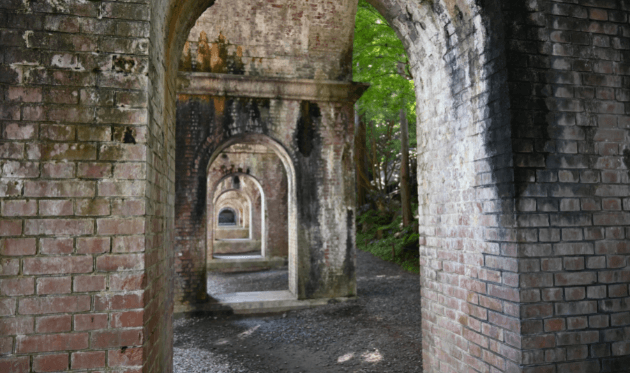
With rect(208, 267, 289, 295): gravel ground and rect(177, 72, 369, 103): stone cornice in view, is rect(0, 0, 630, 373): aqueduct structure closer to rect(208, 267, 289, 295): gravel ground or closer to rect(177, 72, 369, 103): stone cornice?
rect(177, 72, 369, 103): stone cornice

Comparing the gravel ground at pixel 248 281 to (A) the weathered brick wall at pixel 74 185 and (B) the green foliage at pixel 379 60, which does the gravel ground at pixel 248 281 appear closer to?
(B) the green foliage at pixel 379 60

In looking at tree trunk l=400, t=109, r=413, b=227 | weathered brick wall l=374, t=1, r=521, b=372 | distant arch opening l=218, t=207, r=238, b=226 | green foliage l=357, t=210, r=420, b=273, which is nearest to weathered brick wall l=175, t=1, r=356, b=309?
green foliage l=357, t=210, r=420, b=273

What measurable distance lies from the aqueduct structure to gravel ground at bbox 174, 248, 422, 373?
2597 mm

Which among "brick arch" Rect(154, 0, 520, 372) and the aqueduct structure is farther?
"brick arch" Rect(154, 0, 520, 372)

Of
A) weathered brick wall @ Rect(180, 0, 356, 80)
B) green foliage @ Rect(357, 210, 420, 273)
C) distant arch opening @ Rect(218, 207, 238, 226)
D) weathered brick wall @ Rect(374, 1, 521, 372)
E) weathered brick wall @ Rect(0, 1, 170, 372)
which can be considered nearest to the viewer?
weathered brick wall @ Rect(0, 1, 170, 372)

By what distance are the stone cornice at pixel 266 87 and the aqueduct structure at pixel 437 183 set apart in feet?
19.9

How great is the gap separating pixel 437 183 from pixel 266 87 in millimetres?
7328

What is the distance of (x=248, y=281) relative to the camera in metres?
14.4

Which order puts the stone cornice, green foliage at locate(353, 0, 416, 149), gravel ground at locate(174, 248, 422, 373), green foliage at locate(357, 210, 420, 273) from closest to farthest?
gravel ground at locate(174, 248, 422, 373) < the stone cornice < green foliage at locate(353, 0, 416, 149) < green foliage at locate(357, 210, 420, 273)

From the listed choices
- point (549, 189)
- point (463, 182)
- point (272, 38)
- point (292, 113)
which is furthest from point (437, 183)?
point (272, 38)

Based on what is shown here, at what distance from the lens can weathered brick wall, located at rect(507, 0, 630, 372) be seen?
109 inches

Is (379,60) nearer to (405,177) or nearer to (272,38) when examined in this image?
(272,38)

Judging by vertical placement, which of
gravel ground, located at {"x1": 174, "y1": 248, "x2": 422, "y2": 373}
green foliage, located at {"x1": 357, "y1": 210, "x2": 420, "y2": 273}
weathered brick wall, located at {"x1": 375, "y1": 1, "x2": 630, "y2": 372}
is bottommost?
gravel ground, located at {"x1": 174, "y1": 248, "x2": 422, "y2": 373}

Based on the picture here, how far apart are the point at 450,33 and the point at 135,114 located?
9.02 ft
